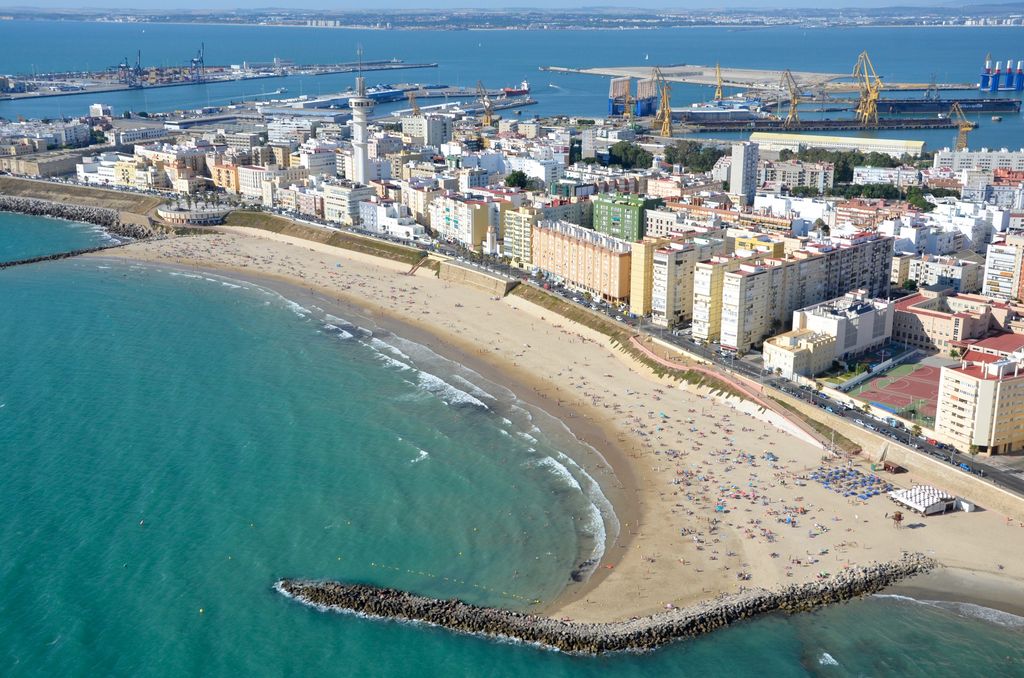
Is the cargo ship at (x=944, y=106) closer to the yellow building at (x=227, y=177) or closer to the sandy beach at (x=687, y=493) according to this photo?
the yellow building at (x=227, y=177)

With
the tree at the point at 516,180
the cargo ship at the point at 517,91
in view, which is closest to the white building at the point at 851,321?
the tree at the point at 516,180

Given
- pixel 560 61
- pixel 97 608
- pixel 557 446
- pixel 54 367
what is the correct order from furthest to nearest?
pixel 560 61, pixel 54 367, pixel 557 446, pixel 97 608

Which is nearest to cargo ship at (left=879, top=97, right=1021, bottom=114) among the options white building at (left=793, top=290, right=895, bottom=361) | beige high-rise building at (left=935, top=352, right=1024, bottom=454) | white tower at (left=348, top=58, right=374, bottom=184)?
white tower at (left=348, top=58, right=374, bottom=184)

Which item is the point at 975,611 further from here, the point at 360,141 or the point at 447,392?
the point at 360,141

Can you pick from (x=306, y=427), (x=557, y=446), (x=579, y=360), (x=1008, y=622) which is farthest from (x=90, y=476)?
(x=1008, y=622)

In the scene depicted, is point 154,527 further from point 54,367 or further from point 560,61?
point 560,61

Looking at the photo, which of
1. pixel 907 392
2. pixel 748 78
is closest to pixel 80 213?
pixel 907 392

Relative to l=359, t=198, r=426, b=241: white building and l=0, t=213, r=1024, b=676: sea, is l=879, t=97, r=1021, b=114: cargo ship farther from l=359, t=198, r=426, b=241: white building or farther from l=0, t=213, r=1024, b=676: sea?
l=0, t=213, r=1024, b=676: sea
